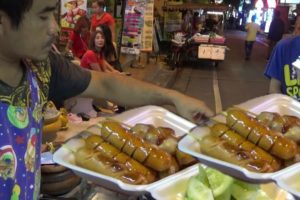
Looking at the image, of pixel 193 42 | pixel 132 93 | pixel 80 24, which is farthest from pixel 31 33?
pixel 193 42

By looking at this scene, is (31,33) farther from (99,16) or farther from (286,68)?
(99,16)

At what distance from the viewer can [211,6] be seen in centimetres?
1761

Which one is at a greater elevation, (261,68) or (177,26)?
(177,26)

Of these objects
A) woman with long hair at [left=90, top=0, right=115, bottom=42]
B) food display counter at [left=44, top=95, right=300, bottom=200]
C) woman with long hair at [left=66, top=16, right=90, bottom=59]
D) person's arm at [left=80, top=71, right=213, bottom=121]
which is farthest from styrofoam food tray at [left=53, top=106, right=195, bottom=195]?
woman with long hair at [left=90, top=0, right=115, bottom=42]

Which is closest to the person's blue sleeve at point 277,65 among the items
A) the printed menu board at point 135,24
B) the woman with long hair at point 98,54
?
the woman with long hair at point 98,54

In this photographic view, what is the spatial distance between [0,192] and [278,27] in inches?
692

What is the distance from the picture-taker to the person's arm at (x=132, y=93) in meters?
1.92

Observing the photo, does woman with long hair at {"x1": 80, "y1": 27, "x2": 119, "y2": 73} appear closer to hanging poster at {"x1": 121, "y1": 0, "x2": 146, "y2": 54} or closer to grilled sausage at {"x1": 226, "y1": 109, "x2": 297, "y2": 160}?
hanging poster at {"x1": 121, "y1": 0, "x2": 146, "y2": 54}

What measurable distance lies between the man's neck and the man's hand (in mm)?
651

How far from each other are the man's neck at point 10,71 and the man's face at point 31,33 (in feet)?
0.11

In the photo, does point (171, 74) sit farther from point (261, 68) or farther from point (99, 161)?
point (99, 161)

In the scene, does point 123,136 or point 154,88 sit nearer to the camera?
point 123,136

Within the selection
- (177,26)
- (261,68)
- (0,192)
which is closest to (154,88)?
(0,192)

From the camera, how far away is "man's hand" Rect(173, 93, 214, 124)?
73.3 inches
